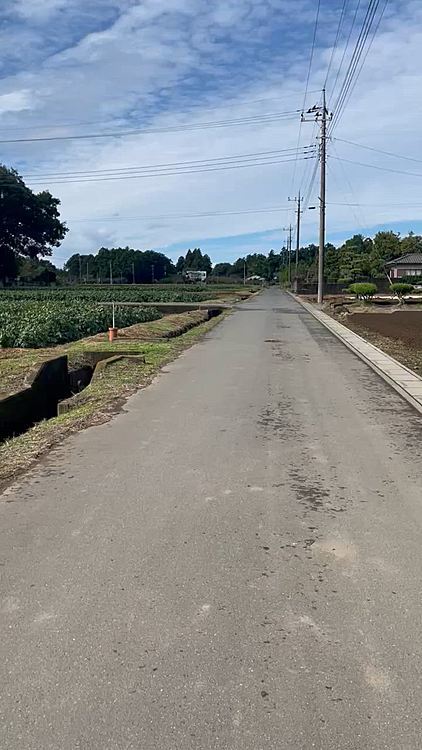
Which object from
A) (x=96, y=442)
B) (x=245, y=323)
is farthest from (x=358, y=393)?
(x=245, y=323)

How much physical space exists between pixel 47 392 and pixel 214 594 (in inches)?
314

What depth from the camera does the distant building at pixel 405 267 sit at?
276ft

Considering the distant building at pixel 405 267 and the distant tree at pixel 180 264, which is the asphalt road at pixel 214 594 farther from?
the distant tree at pixel 180 264

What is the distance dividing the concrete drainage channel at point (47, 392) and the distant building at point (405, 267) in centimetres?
7602

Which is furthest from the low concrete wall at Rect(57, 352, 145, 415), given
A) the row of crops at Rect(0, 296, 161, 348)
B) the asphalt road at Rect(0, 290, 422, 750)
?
the row of crops at Rect(0, 296, 161, 348)

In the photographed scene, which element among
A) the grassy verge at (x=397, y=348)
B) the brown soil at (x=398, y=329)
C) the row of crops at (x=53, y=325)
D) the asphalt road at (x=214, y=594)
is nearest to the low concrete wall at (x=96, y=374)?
the asphalt road at (x=214, y=594)

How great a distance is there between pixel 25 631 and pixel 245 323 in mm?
24525

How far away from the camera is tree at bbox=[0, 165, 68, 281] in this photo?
86250 mm

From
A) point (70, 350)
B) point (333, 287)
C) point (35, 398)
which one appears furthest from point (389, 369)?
point (333, 287)

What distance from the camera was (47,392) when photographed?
35.8ft

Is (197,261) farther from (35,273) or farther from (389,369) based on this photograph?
(389,369)

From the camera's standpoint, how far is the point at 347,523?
15.1ft

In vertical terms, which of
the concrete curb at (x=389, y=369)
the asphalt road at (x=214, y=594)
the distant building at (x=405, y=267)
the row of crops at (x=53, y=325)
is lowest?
the asphalt road at (x=214, y=594)

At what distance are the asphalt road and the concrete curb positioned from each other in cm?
300
